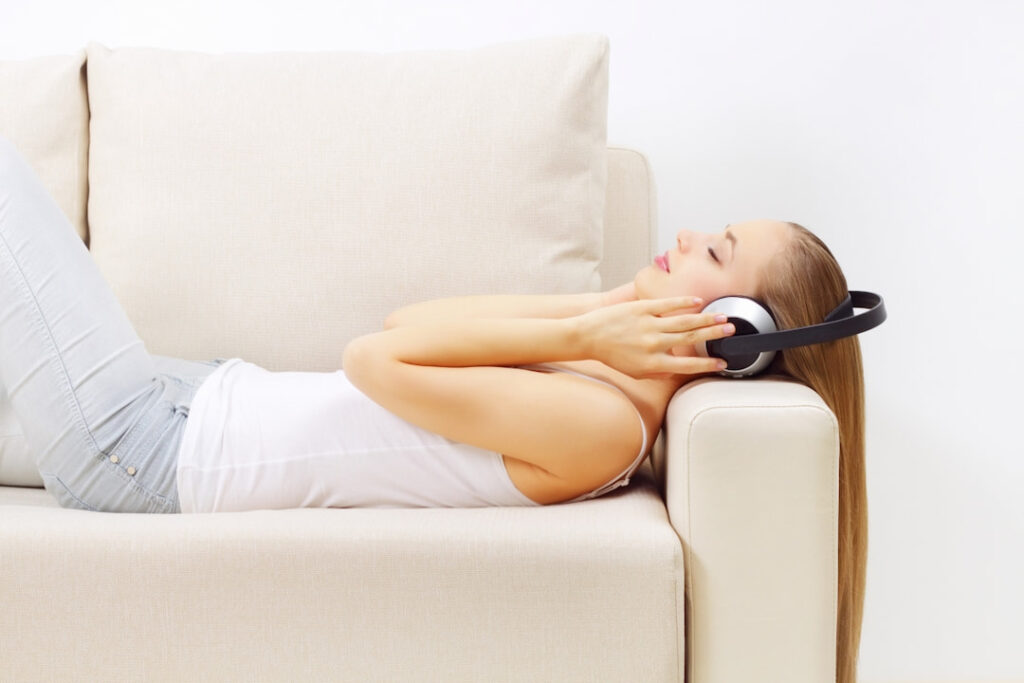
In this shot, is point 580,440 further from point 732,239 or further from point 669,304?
point 732,239

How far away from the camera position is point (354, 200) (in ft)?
4.72

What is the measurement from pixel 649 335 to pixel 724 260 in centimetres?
14

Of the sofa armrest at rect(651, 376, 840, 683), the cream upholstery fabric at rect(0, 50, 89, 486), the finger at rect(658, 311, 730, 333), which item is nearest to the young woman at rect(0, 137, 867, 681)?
the finger at rect(658, 311, 730, 333)

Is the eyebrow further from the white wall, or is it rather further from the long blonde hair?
the white wall

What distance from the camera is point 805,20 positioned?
5.64 feet

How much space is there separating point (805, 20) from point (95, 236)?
1303 millimetres

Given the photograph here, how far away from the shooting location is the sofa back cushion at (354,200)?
56.2 inches

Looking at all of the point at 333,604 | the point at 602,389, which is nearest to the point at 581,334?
the point at 602,389

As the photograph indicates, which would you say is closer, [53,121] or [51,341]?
[51,341]

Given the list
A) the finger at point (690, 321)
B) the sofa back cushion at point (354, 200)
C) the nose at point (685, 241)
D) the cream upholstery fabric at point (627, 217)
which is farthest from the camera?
the cream upholstery fabric at point (627, 217)

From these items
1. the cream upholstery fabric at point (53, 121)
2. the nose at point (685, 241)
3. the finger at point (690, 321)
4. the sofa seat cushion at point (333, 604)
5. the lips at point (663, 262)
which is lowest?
the sofa seat cushion at point (333, 604)

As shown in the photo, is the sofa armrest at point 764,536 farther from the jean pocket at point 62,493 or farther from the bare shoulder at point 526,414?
the jean pocket at point 62,493

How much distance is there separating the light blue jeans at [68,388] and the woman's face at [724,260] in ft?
2.11

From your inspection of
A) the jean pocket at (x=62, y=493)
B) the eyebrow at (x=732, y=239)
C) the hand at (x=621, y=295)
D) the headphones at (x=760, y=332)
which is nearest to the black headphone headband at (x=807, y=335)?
the headphones at (x=760, y=332)
